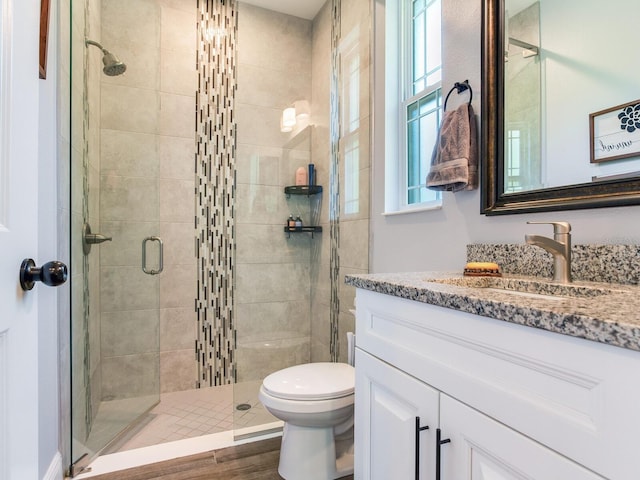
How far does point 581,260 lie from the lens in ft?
3.46

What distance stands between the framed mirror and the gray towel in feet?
0.16

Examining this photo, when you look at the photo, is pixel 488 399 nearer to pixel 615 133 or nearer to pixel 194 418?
pixel 615 133

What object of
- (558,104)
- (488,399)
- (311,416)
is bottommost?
(311,416)

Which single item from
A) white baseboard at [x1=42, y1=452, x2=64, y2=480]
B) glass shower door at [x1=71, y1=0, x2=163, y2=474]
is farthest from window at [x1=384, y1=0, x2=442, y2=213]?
white baseboard at [x1=42, y1=452, x2=64, y2=480]

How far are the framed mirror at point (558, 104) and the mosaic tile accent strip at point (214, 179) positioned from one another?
6.13 feet

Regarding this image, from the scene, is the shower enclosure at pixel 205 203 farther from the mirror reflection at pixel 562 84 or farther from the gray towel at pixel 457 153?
the mirror reflection at pixel 562 84

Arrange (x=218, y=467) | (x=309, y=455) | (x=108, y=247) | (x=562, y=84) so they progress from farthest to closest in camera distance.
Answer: (x=108, y=247)
(x=218, y=467)
(x=309, y=455)
(x=562, y=84)

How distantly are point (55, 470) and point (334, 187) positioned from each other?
2040mm

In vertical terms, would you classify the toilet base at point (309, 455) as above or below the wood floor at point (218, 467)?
above

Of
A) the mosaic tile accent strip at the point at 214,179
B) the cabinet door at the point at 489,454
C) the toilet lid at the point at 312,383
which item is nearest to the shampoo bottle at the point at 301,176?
the mosaic tile accent strip at the point at 214,179

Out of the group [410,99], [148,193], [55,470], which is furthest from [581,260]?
[148,193]

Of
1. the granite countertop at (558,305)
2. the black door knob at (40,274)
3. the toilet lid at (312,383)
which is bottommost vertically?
the toilet lid at (312,383)

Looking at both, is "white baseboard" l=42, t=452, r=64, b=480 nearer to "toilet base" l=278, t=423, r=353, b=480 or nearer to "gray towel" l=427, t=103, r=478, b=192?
"toilet base" l=278, t=423, r=353, b=480

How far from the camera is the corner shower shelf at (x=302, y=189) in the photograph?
2.64m
